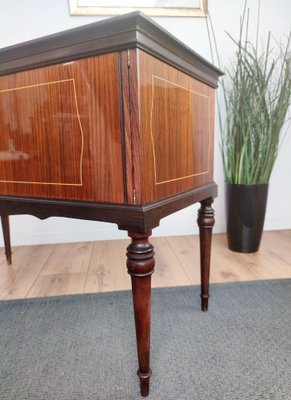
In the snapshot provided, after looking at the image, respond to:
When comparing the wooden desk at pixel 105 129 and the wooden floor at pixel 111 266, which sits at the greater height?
the wooden desk at pixel 105 129

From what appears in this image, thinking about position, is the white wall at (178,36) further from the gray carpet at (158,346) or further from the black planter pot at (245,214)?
the gray carpet at (158,346)

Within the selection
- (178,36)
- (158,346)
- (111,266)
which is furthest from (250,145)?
(158,346)

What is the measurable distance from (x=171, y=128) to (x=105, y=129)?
0.18 meters

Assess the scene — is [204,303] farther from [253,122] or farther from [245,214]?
[253,122]

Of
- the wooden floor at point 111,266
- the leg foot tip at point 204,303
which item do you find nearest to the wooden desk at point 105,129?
the leg foot tip at point 204,303

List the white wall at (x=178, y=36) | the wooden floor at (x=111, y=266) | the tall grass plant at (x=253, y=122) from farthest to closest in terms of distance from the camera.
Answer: the white wall at (x=178, y=36) → the tall grass plant at (x=253, y=122) → the wooden floor at (x=111, y=266)

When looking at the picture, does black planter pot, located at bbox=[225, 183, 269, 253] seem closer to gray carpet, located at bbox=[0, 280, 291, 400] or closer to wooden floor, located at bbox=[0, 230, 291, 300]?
wooden floor, located at bbox=[0, 230, 291, 300]

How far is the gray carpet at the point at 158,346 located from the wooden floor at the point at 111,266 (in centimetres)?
10

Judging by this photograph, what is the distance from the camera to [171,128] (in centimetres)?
67

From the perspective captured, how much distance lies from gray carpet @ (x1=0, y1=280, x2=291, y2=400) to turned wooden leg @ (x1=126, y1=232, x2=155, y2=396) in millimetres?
88

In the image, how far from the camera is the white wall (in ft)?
5.40

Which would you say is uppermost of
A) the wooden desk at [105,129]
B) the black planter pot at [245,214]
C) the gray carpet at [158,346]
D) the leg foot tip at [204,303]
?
the wooden desk at [105,129]

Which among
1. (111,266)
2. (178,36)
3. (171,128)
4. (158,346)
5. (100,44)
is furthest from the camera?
(178,36)

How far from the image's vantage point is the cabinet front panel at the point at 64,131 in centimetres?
57
